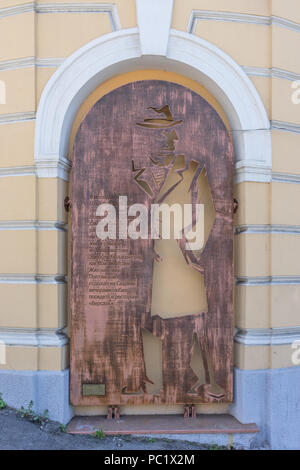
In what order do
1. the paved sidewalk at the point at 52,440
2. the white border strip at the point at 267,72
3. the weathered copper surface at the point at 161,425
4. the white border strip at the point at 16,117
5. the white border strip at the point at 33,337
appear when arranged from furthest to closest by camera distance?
1. the white border strip at the point at 267,72
2. the white border strip at the point at 16,117
3. the white border strip at the point at 33,337
4. the weathered copper surface at the point at 161,425
5. the paved sidewalk at the point at 52,440

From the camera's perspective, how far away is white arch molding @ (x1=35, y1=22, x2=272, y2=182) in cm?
410

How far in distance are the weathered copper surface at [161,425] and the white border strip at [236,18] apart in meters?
5.06

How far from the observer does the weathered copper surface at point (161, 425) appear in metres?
3.91

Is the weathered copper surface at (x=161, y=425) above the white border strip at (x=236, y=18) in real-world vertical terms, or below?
below

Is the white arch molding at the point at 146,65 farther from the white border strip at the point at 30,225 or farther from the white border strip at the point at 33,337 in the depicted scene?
the white border strip at the point at 33,337

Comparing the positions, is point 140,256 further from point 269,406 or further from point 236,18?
point 236,18

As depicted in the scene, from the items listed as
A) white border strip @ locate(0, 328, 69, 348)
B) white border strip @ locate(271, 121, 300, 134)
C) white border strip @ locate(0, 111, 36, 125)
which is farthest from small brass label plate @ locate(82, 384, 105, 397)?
white border strip @ locate(271, 121, 300, 134)

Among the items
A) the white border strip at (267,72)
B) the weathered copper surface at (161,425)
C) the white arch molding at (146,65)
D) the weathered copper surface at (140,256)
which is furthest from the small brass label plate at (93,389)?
the white border strip at (267,72)

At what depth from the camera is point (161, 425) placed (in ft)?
13.1

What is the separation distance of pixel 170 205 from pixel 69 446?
3.13 meters

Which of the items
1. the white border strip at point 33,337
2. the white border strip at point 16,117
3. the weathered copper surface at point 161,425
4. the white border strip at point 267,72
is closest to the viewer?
the weathered copper surface at point 161,425

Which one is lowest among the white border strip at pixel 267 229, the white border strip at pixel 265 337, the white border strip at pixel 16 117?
the white border strip at pixel 265 337

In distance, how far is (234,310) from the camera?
4.34 m

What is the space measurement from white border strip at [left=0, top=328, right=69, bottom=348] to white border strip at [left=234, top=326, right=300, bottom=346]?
7.63 feet
